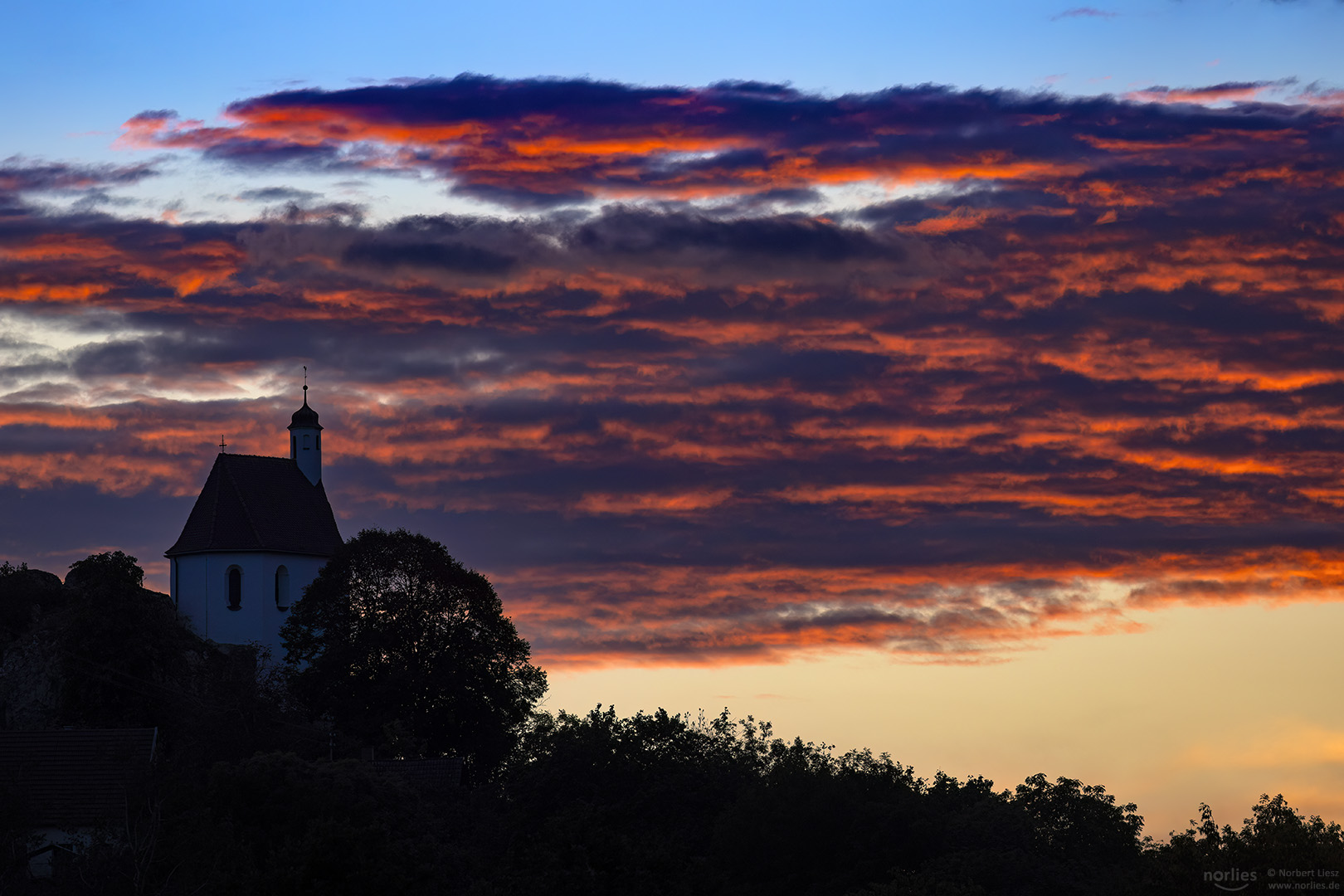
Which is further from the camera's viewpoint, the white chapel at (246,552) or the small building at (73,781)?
the white chapel at (246,552)

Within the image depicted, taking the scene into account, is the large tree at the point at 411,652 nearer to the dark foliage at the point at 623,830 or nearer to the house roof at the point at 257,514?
the dark foliage at the point at 623,830

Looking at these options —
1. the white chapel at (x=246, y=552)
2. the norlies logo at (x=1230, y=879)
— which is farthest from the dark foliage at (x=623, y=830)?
the white chapel at (x=246, y=552)

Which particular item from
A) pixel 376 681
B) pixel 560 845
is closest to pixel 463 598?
pixel 376 681

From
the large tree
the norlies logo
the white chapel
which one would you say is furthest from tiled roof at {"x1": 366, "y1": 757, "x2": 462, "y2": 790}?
the norlies logo

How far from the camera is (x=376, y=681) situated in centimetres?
6706

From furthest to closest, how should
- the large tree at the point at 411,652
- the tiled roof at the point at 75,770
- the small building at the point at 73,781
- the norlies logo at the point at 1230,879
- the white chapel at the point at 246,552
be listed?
the white chapel at the point at 246,552, the large tree at the point at 411,652, the tiled roof at the point at 75,770, the small building at the point at 73,781, the norlies logo at the point at 1230,879

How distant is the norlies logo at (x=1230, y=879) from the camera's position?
117ft

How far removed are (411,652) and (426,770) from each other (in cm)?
1132

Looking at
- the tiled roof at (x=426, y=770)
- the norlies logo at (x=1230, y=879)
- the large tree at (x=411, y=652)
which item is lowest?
the norlies logo at (x=1230, y=879)

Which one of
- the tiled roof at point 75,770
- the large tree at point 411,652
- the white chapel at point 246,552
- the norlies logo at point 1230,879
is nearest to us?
the norlies logo at point 1230,879

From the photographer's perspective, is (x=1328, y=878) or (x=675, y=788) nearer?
(x=1328, y=878)

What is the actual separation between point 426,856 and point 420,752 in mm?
19864

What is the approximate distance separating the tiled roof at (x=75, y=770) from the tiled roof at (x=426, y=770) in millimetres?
8176

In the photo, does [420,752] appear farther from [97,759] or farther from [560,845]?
[560,845]
